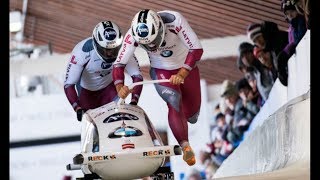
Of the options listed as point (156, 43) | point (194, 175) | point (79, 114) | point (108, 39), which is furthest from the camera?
point (194, 175)

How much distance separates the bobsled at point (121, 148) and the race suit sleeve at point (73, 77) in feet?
2.43

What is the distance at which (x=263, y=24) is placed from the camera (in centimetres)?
723

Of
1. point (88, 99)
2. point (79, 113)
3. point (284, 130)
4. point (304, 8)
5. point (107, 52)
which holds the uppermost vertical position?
point (304, 8)

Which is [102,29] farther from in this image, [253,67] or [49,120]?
[49,120]

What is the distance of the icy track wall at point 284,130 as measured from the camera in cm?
564

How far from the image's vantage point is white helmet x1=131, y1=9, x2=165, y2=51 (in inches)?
218

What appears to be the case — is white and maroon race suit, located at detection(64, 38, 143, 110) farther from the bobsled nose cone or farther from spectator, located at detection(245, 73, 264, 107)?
spectator, located at detection(245, 73, 264, 107)

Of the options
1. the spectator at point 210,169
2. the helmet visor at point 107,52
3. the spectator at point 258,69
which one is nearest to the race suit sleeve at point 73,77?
the helmet visor at point 107,52

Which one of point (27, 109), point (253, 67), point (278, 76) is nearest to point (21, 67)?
point (27, 109)

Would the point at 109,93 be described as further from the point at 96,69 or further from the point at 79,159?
the point at 79,159

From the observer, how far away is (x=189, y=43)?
18.8 feet

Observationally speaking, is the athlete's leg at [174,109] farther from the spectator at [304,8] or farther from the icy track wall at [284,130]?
the spectator at [304,8]

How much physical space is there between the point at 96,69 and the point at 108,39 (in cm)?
43

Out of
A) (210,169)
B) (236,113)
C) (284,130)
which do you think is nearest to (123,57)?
(284,130)
